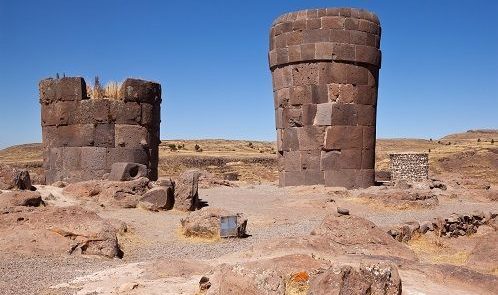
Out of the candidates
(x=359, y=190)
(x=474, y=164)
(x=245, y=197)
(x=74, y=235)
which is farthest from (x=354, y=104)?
(x=474, y=164)

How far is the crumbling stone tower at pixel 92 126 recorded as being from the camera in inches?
601

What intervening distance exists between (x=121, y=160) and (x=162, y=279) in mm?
9448

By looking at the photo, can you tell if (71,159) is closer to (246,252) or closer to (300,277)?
(246,252)

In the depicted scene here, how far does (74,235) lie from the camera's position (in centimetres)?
870

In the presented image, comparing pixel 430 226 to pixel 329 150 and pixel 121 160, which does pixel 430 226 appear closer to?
pixel 329 150

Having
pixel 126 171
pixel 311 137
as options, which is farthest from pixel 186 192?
pixel 311 137

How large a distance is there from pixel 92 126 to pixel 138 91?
158cm

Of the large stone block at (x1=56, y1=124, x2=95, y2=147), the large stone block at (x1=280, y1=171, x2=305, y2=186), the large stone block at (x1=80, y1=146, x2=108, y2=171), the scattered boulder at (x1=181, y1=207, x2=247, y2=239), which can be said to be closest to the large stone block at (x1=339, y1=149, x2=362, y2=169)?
the large stone block at (x1=280, y1=171, x2=305, y2=186)

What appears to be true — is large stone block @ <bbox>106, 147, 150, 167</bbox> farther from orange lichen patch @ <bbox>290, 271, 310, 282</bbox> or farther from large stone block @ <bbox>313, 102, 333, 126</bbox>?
orange lichen patch @ <bbox>290, 271, 310, 282</bbox>

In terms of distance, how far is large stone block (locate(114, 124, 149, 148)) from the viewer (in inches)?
606

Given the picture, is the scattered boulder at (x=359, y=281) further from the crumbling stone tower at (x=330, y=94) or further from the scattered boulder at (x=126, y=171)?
the crumbling stone tower at (x=330, y=94)

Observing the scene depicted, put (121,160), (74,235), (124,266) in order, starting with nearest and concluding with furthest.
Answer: (124,266) < (74,235) < (121,160)

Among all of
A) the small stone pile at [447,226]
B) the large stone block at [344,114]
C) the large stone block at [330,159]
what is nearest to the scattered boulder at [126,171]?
the large stone block at [330,159]

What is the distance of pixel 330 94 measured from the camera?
16984 mm
